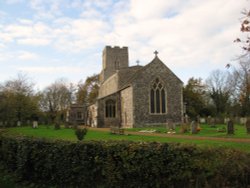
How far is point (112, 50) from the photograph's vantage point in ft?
183

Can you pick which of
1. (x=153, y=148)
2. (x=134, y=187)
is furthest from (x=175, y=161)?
(x=134, y=187)

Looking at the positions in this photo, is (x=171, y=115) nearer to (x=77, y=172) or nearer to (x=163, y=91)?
(x=163, y=91)

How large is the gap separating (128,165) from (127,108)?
2695 cm

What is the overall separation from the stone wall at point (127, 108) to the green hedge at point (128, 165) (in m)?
23.8

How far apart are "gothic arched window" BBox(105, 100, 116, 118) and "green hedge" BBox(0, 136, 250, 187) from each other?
29529 mm

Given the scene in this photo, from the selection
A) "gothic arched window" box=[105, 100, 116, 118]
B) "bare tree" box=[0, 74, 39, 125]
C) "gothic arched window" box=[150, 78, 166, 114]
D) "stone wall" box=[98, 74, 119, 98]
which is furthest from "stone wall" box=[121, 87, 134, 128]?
"bare tree" box=[0, 74, 39, 125]

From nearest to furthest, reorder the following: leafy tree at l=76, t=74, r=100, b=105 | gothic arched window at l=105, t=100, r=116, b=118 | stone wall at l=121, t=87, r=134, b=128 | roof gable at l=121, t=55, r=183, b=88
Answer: stone wall at l=121, t=87, r=134, b=128 → roof gable at l=121, t=55, r=183, b=88 → gothic arched window at l=105, t=100, r=116, b=118 → leafy tree at l=76, t=74, r=100, b=105

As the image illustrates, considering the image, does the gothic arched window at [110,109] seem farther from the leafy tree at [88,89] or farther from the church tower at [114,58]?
the leafy tree at [88,89]

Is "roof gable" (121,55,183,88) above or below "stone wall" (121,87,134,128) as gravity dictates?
above

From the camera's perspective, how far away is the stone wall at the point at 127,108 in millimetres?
32031

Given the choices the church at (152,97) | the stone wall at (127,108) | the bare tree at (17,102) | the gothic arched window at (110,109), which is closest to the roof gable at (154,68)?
the church at (152,97)

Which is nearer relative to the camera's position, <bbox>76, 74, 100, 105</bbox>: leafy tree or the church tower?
the church tower

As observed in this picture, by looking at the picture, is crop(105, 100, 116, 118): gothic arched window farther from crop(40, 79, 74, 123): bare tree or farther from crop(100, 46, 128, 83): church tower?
crop(40, 79, 74, 123): bare tree

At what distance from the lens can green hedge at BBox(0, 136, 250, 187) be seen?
6062mm
